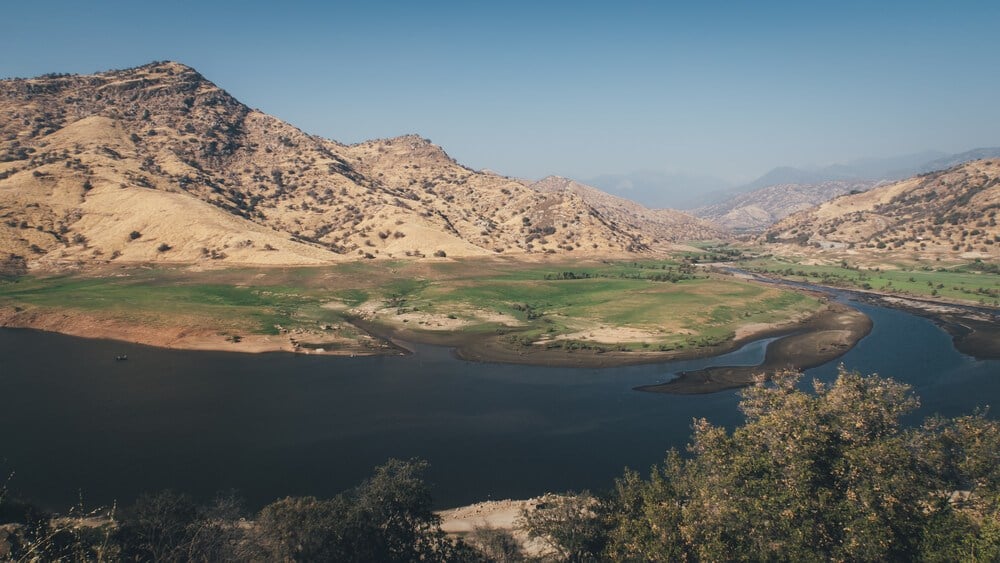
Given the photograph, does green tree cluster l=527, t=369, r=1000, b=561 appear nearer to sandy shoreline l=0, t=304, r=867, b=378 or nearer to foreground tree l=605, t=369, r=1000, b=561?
foreground tree l=605, t=369, r=1000, b=561

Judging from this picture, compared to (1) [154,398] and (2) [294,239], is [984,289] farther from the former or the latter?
(2) [294,239]

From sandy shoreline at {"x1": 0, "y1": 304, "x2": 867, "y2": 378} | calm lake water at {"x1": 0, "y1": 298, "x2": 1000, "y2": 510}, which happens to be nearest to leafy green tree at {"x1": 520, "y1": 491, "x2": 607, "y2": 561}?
calm lake water at {"x1": 0, "y1": 298, "x2": 1000, "y2": 510}

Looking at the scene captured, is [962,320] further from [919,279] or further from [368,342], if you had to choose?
[368,342]

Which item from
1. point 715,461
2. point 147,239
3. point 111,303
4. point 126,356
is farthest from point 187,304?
point 715,461

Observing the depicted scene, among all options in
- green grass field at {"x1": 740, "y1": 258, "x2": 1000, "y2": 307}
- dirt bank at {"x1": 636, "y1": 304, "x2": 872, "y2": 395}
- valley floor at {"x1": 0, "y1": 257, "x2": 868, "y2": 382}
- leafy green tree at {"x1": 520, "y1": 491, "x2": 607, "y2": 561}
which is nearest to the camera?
leafy green tree at {"x1": 520, "y1": 491, "x2": 607, "y2": 561}

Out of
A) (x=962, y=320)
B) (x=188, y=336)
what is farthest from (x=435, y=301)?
(x=962, y=320)

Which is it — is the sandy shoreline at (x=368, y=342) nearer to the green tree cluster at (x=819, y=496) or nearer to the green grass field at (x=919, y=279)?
the green tree cluster at (x=819, y=496)
